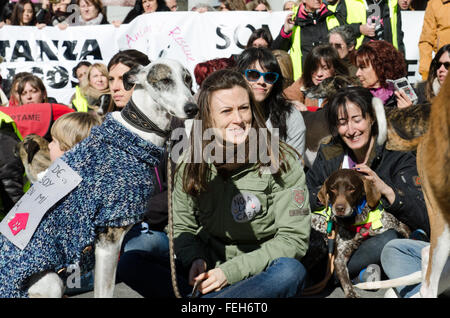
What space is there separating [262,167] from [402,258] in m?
1.27

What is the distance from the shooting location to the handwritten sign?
2.94m

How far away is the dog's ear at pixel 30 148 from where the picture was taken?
16.1ft

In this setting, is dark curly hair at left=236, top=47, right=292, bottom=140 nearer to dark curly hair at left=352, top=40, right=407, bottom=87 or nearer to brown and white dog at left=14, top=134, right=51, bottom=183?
dark curly hair at left=352, top=40, right=407, bottom=87

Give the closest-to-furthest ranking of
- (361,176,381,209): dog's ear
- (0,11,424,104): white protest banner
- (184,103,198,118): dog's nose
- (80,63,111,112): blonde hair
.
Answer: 1. (184,103,198,118): dog's nose
2. (361,176,381,209): dog's ear
3. (80,63,111,112): blonde hair
4. (0,11,424,104): white protest banner

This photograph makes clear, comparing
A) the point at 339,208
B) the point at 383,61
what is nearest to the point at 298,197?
the point at 339,208

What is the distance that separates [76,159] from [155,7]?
5893 millimetres

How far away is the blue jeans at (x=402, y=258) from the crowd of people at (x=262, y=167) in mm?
16

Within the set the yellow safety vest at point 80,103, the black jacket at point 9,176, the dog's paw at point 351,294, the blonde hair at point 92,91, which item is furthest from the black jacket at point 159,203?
the yellow safety vest at point 80,103

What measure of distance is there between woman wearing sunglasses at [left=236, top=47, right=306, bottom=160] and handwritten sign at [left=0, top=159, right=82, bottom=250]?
2163mm

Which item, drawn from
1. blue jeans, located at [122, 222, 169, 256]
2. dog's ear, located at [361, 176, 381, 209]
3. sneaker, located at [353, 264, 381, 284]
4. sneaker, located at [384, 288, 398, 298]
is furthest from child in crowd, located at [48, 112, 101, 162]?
sneaker, located at [384, 288, 398, 298]

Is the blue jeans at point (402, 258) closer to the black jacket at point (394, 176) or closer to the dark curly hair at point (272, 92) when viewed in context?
the black jacket at point (394, 176)

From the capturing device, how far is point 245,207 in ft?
11.7

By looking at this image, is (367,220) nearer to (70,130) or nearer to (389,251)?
(389,251)
